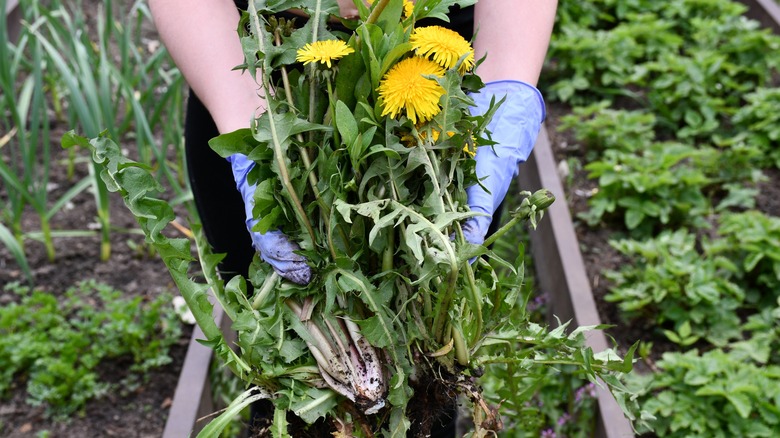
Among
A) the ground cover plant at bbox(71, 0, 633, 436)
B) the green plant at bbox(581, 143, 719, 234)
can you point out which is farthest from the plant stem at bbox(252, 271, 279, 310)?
the green plant at bbox(581, 143, 719, 234)

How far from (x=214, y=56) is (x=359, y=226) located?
601 millimetres

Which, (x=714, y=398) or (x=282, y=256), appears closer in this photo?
(x=282, y=256)

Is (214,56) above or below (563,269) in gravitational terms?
above

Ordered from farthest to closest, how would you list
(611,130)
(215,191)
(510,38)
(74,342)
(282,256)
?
(611,130)
(74,342)
(215,191)
(510,38)
(282,256)

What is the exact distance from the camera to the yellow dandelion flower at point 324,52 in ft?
4.27

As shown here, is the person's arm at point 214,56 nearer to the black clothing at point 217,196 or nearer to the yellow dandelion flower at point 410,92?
the black clothing at point 217,196

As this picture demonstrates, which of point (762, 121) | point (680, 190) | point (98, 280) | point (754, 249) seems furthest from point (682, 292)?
point (98, 280)

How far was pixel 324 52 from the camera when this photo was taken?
1.31m

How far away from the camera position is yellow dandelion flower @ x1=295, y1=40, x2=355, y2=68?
1302mm

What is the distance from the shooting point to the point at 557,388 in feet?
8.58

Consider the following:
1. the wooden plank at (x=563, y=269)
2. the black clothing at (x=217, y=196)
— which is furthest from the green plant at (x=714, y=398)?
the black clothing at (x=217, y=196)

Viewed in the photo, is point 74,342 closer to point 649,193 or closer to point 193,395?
point 193,395

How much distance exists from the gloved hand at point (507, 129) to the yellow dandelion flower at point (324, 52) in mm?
436

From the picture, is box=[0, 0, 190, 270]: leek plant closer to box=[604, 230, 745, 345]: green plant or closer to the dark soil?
the dark soil
